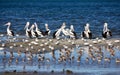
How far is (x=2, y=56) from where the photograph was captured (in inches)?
899

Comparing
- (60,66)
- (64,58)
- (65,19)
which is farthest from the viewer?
(65,19)

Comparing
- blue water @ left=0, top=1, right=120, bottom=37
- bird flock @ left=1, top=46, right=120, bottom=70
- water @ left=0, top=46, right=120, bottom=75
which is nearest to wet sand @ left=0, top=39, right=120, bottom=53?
bird flock @ left=1, top=46, right=120, bottom=70

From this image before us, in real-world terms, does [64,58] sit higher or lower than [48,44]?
lower

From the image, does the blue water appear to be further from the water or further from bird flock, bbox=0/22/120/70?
the water

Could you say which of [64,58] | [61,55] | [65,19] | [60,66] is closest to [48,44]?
[61,55]

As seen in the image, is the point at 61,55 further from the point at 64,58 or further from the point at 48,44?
the point at 48,44

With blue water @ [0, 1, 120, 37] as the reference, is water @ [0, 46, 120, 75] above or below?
below

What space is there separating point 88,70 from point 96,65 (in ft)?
3.16

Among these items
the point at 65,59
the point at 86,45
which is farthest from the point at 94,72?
the point at 86,45

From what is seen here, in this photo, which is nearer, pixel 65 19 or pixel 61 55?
pixel 61 55

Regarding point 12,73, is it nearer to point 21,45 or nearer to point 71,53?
point 71,53

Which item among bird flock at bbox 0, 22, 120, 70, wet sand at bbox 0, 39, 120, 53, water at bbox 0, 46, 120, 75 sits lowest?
water at bbox 0, 46, 120, 75

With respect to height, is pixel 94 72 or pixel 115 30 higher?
pixel 115 30

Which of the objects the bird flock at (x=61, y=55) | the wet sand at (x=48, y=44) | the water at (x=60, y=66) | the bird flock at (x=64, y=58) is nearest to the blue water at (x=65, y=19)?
the wet sand at (x=48, y=44)
